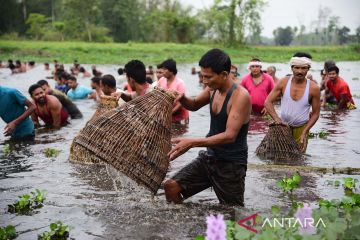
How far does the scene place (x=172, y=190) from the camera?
4.61 metres

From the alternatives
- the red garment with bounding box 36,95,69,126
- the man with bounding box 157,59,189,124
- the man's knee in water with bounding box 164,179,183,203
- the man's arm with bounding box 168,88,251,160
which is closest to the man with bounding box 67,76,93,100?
the red garment with bounding box 36,95,69,126

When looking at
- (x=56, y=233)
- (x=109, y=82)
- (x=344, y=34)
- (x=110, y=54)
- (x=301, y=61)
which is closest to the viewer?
(x=56, y=233)

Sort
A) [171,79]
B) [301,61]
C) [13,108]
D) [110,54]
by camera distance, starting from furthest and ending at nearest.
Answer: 1. [110,54]
2. [171,79]
3. [13,108]
4. [301,61]

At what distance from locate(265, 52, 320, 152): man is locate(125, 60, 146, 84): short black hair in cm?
190

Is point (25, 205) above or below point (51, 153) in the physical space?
above

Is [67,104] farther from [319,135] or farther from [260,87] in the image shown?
[319,135]

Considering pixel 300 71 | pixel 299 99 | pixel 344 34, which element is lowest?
pixel 299 99

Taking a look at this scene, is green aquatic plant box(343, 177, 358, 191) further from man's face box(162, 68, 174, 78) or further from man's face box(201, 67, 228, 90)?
man's face box(162, 68, 174, 78)

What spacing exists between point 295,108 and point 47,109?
219 inches

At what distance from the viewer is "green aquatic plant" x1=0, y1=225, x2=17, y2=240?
3.97m

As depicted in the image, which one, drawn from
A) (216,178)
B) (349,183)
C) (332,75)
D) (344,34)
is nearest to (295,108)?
(349,183)

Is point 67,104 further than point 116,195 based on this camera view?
Yes

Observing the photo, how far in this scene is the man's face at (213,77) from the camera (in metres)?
4.07

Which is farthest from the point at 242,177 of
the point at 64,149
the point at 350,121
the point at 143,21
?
the point at 143,21
